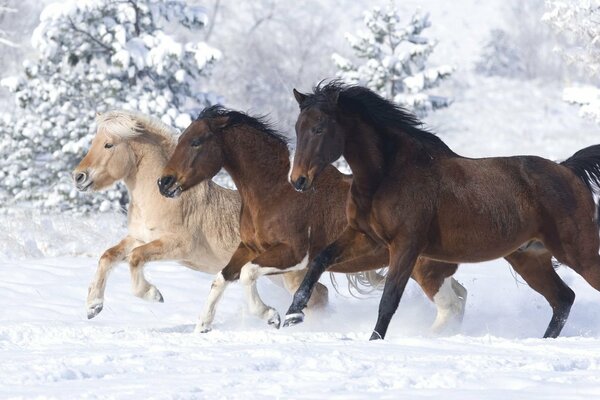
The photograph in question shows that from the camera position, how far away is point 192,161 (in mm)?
8406

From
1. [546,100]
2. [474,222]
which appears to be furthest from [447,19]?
[474,222]

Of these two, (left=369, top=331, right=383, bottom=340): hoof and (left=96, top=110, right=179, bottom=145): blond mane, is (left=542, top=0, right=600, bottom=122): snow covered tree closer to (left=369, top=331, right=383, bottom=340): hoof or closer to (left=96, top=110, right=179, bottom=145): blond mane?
(left=96, top=110, right=179, bottom=145): blond mane

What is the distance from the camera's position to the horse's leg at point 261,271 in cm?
800

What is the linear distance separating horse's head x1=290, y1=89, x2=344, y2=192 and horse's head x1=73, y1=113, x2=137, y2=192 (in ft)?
8.76

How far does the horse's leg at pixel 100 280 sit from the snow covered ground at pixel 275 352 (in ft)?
1.31

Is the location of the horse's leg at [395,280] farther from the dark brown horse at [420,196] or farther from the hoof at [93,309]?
the hoof at [93,309]

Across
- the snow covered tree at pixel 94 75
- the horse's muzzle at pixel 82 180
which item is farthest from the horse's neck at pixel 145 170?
the snow covered tree at pixel 94 75

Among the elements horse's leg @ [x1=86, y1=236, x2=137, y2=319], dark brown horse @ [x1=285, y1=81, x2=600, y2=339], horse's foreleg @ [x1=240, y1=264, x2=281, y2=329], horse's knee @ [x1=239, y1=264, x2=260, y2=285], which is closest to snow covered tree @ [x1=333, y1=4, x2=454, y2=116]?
horse's leg @ [x1=86, y1=236, x2=137, y2=319]

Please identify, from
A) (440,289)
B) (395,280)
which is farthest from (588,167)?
(395,280)

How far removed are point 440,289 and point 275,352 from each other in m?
3.77

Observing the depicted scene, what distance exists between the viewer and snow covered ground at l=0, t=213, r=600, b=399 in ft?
16.0

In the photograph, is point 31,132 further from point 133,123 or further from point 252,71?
point 252,71

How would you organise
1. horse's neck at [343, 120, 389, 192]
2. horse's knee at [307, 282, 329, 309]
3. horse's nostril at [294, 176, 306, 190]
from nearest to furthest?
horse's nostril at [294, 176, 306, 190]
horse's neck at [343, 120, 389, 192]
horse's knee at [307, 282, 329, 309]

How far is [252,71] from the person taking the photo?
5531 centimetres
